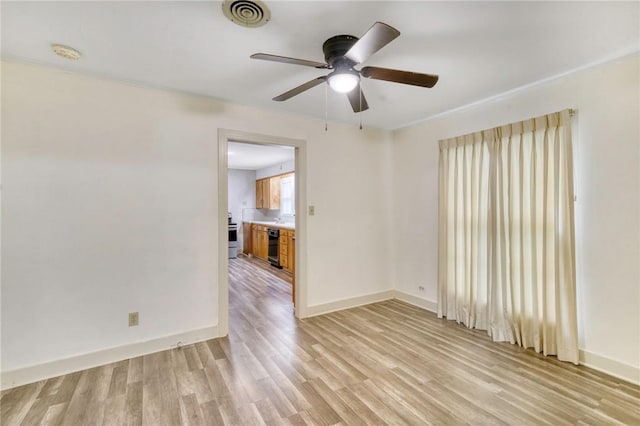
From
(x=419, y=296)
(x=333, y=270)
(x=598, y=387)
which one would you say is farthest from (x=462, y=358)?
(x=333, y=270)

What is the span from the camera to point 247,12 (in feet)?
5.31

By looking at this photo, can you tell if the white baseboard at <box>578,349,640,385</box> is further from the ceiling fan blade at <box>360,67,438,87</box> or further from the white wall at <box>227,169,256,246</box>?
the white wall at <box>227,169,256,246</box>

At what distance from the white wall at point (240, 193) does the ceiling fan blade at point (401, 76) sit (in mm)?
6858

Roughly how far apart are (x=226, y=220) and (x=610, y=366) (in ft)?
11.7

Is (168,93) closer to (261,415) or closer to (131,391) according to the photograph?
→ (131,391)

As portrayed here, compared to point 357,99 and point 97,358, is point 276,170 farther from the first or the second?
point 97,358

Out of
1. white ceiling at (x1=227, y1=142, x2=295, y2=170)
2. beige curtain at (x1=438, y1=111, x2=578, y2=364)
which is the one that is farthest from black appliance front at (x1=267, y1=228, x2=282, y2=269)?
beige curtain at (x1=438, y1=111, x2=578, y2=364)

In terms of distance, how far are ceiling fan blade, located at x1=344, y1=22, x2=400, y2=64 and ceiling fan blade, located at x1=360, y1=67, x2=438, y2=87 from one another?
17cm

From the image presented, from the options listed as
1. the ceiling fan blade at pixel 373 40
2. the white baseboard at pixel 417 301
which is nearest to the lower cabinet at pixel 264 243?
the white baseboard at pixel 417 301

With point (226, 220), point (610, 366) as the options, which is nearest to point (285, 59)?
point (226, 220)

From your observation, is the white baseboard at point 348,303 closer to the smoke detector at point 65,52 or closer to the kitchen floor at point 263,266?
the kitchen floor at point 263,266

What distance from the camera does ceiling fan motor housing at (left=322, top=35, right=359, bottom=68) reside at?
180 centimetres

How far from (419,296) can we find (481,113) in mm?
2403

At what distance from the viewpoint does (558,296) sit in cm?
245
